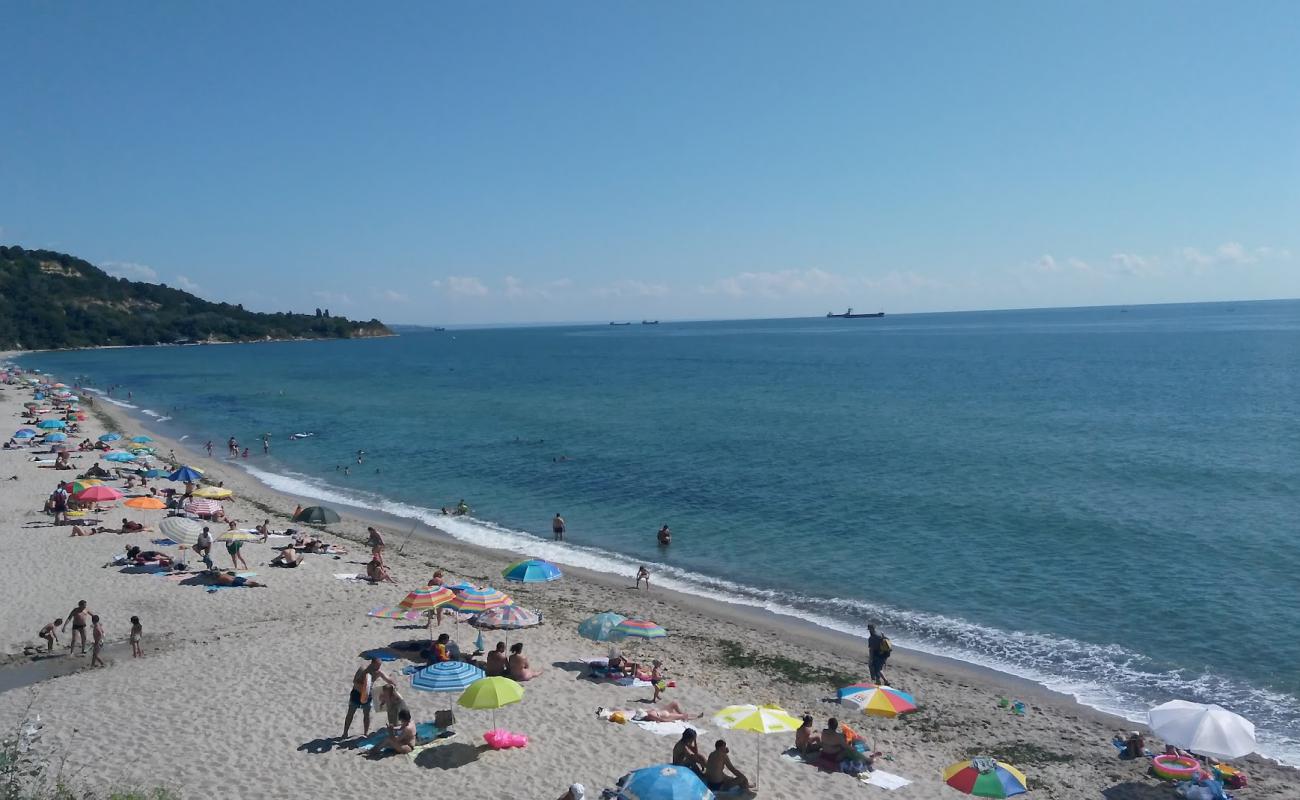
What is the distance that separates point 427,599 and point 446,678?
3.68 m

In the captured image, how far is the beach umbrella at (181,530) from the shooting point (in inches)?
891

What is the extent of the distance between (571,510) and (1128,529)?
67.7 feet

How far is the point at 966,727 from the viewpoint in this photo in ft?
Result: 52.5

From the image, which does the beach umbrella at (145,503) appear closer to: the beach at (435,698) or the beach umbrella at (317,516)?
the beach at (435,698)

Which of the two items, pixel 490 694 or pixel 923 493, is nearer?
pixel 490 694

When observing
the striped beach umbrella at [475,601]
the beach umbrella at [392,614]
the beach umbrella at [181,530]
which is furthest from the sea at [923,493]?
the beach umbrella at [181,530]

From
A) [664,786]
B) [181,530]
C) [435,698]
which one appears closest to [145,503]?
[181,530]

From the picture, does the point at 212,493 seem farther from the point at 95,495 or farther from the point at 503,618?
the point at 503,618

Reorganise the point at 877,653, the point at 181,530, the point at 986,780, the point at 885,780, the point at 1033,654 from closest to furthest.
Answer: the point at 986,780 < the point at 885,780 < the point at 877,653 < the point at 1033,654 < the point at 181,530

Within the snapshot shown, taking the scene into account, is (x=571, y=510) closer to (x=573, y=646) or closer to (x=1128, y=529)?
(x=573, y=646)

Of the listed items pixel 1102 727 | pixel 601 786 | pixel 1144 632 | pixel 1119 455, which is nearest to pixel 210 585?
pixel 601 786

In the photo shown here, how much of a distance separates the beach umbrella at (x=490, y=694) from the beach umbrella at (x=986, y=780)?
6518 millimetres

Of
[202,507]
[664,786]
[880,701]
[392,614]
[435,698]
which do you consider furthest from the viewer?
[202,507]

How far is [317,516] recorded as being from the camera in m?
29.0
